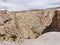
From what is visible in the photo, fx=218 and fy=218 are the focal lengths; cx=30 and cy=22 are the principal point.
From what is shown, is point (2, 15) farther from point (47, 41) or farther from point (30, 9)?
point (47, 41)

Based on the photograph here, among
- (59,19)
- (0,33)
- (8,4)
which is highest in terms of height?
(8,4)

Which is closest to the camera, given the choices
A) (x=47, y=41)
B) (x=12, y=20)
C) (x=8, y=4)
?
(x=47, y=41)

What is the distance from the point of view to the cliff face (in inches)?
344

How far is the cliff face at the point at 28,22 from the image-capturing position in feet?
28.7

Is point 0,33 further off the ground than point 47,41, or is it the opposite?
point 47,41

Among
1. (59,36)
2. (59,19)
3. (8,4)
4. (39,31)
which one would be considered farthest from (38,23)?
(59,36)

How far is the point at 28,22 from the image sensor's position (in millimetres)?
8938

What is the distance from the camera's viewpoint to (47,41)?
594 centimetres

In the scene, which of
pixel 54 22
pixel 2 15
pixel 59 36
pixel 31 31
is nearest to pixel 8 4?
pixel 2 15

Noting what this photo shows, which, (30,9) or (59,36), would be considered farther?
(30,9)

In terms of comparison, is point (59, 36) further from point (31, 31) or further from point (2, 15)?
point (2, 15)

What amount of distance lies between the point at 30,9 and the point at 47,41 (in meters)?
3.02

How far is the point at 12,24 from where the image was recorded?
29.4 ft

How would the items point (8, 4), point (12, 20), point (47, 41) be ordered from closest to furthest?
point (47, 41), point (8, 4), point (12, 20)
